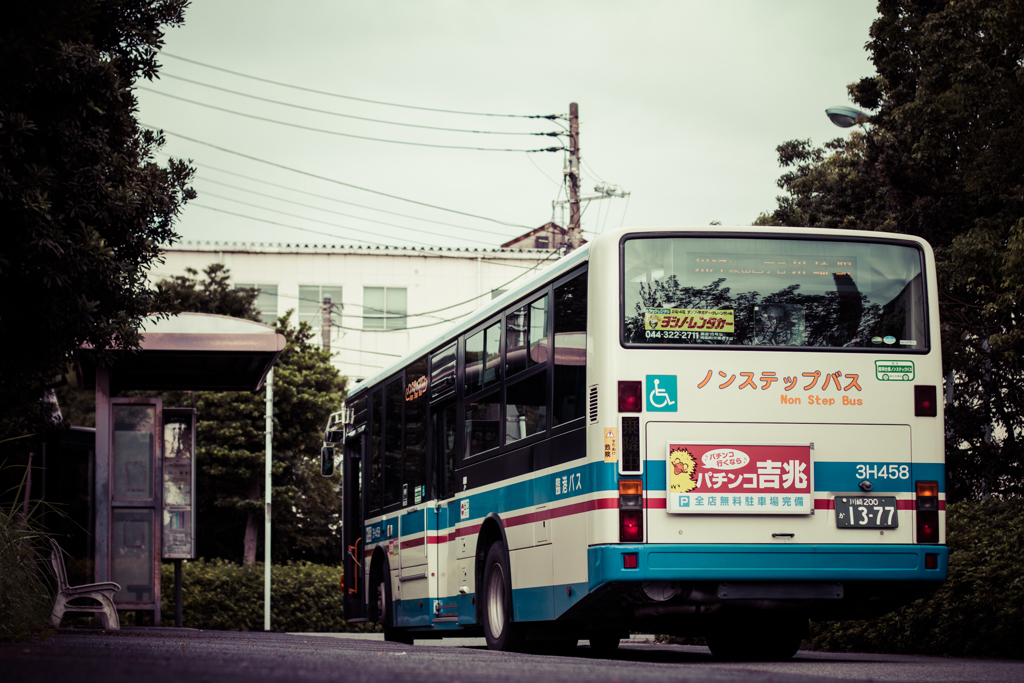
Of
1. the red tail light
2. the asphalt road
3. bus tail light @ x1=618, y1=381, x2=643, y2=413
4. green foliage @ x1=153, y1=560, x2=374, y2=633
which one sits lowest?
green foliage @ x1=153, y1=560, x2=374, y2=633

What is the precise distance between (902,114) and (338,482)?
1119 inches

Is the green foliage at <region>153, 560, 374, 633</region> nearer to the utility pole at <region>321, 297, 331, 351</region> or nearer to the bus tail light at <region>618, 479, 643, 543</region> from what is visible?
the utility pole at <region>321, 297, 331, 351</region>

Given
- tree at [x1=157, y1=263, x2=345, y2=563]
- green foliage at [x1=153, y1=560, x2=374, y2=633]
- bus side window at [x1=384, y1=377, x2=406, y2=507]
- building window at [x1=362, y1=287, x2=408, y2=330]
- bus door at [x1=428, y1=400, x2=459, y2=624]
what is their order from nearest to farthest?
bus door at [x1=428, y1=400, x2=459, y2=624] → bus side window at [x1=384, y1=377, x2=406, y2=507] → green foliage at [x1=153, y1=560, x2=374, y2=633] → tree at [x1=157, y1=263, x2=345, y2=563] → building window at [x1=362, y1=287, x2=408, y2=330]

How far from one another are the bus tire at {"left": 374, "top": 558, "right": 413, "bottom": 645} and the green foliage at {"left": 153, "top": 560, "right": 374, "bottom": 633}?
589 inches

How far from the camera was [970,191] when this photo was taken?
14367mm

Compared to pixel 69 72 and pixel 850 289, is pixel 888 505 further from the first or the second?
pixel 69 72

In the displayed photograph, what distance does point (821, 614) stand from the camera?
1020cm

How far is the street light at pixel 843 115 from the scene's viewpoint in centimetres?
1922

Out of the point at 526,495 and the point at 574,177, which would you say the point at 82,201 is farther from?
the point at 574,177

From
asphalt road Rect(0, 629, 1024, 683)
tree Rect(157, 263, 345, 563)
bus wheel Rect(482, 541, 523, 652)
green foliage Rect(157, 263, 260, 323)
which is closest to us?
asphalt road Rect(0, 629, 1024, 683)

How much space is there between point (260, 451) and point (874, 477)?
96.7 ft

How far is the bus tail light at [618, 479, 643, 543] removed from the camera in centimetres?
945

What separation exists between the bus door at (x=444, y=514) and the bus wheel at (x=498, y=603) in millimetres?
1108

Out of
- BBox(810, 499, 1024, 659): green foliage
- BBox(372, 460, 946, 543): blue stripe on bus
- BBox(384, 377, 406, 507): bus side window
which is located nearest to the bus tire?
BBox(384, 377, 406, 507): bus side window
